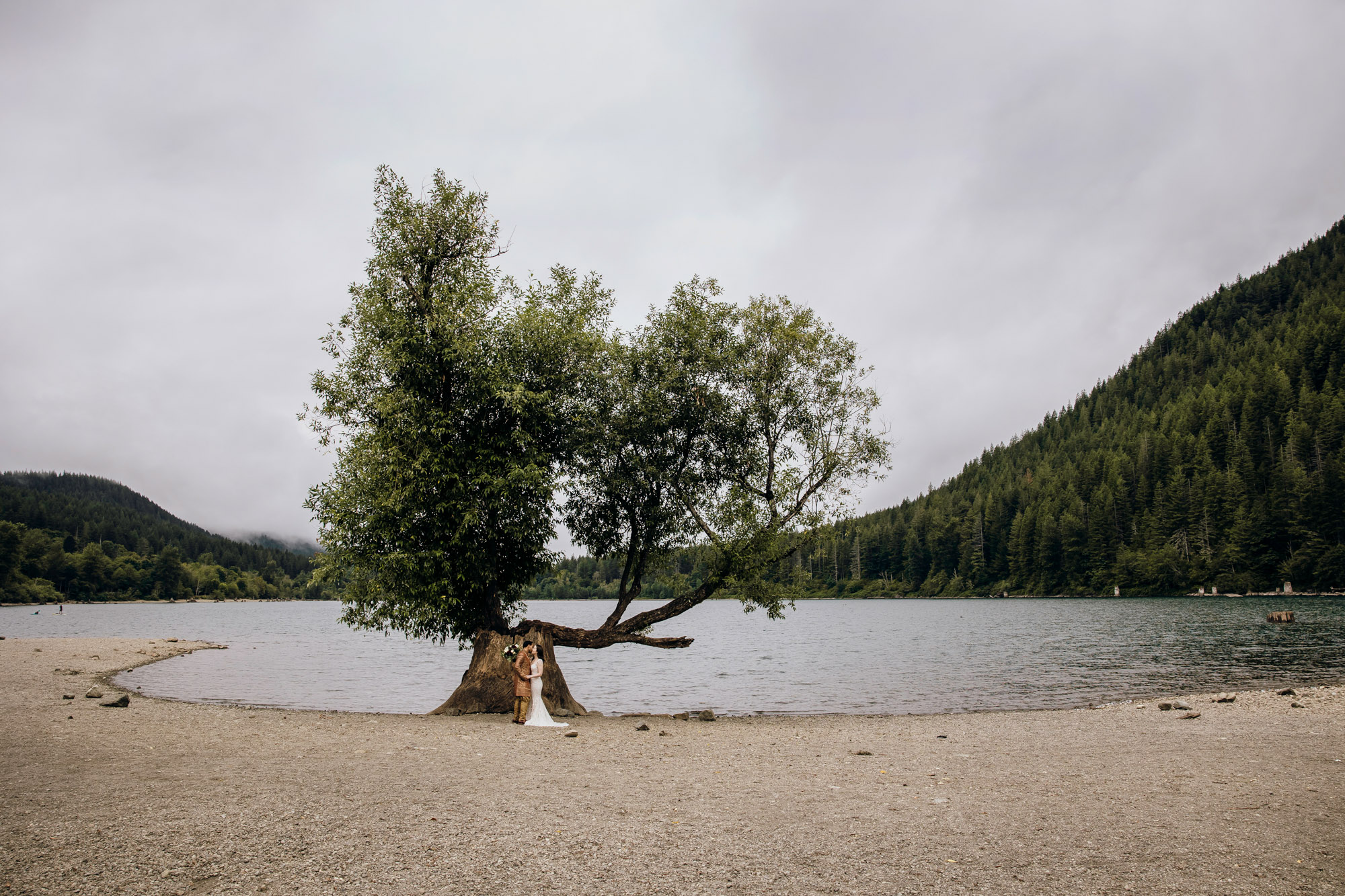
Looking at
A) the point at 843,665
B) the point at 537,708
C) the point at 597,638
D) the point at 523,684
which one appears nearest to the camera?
the point at 537,708

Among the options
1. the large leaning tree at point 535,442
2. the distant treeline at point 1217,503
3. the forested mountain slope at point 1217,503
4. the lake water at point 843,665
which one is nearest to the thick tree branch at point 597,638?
the large leaning tree at point 535,442

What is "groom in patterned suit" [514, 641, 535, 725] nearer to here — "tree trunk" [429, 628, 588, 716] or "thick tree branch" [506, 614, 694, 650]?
"tree trunk" [429, 628, 588, 716]

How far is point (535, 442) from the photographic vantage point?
2414 cm

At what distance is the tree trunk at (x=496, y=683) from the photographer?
24.3 meters

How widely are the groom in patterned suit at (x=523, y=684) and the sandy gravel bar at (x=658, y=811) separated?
166cm

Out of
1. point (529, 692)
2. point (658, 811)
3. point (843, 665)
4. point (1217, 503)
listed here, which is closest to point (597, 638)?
point (529, 692)

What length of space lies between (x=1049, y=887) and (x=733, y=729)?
50.1 ft

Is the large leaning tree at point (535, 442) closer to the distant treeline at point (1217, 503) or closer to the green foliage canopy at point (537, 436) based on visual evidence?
the green foliage canopy at point (537, 436)

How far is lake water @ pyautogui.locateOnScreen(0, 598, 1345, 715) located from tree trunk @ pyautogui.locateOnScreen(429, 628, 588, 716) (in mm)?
7597

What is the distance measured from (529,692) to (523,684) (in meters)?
0.42

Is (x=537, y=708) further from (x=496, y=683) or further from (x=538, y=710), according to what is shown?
(x=496, y=683)

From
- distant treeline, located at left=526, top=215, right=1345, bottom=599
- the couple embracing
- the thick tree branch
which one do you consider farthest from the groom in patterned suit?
distant treeline, located at left=526, top=215, right=1345, bottom=599

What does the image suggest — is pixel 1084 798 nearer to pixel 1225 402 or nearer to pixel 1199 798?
pixel 1199 798

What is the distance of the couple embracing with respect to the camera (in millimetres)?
22094
